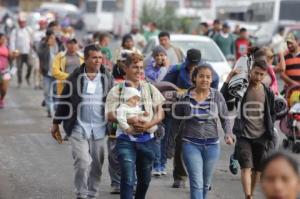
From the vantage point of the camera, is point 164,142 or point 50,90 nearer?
point 164,142

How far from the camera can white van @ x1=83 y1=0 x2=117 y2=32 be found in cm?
5594

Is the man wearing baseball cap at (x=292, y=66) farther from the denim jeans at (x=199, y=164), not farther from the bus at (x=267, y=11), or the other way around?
the bus at (x=267, y=11)

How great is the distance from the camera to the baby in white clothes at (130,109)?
8.95m

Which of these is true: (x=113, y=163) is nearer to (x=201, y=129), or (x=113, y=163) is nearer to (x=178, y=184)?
(x=178, y=184)

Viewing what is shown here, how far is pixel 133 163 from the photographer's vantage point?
8.90 metres

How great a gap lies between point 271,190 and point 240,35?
1995 centimetres

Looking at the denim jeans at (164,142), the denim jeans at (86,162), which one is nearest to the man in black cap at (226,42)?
the denim jeans at (164,142)

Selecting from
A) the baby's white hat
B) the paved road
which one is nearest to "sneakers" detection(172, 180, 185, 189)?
the paved road

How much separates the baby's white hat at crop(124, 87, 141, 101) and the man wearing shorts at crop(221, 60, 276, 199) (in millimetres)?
1255

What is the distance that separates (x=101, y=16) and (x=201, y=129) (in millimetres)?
47667

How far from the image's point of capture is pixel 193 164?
9031 mm

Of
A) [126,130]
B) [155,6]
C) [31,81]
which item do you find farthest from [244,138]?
[155,6]

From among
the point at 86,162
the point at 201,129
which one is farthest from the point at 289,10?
the point at 201,129

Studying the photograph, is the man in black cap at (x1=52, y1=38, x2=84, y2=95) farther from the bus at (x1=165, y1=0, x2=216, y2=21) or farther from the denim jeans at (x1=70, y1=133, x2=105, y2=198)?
the bus at (x1=165, y1=0, x2=216, y2=21)
